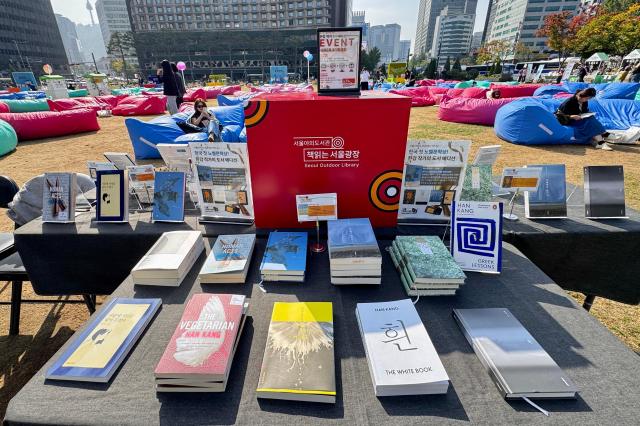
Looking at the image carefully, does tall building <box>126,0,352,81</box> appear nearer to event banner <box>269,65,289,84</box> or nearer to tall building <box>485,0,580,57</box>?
event banner <box>269,65,289,84</box>

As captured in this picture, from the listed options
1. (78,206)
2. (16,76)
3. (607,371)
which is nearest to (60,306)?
(78,206)

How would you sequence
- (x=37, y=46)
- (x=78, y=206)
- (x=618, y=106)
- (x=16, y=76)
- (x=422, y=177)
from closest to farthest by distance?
(x=422, y=177)
(x=78, y=206)
(x=618, y=106)
(x=16, y=76)
(x=37, y=46)

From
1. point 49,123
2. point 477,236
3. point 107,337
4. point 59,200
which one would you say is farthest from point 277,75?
point 107,337

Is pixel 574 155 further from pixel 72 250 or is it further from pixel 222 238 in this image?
pixel 72 250

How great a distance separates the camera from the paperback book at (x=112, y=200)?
5.43ft

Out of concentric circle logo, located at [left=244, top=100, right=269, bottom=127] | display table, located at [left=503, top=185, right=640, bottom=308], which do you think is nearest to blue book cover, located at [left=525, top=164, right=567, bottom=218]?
display table, located at [left=503, top=185, right=640, bottom=308]

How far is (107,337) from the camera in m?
0.96

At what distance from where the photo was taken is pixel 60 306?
226 centimetres

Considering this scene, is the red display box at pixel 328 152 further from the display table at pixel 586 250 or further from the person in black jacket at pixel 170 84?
the person in black jacket at pixel 170 84

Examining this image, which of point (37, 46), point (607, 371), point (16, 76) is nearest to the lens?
point (607, 371)

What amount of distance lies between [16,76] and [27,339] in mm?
28949

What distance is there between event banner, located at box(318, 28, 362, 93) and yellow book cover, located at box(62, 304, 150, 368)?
52.9 inches

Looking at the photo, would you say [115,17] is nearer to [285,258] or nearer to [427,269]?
[285,258]

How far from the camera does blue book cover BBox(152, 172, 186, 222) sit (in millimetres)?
1708
